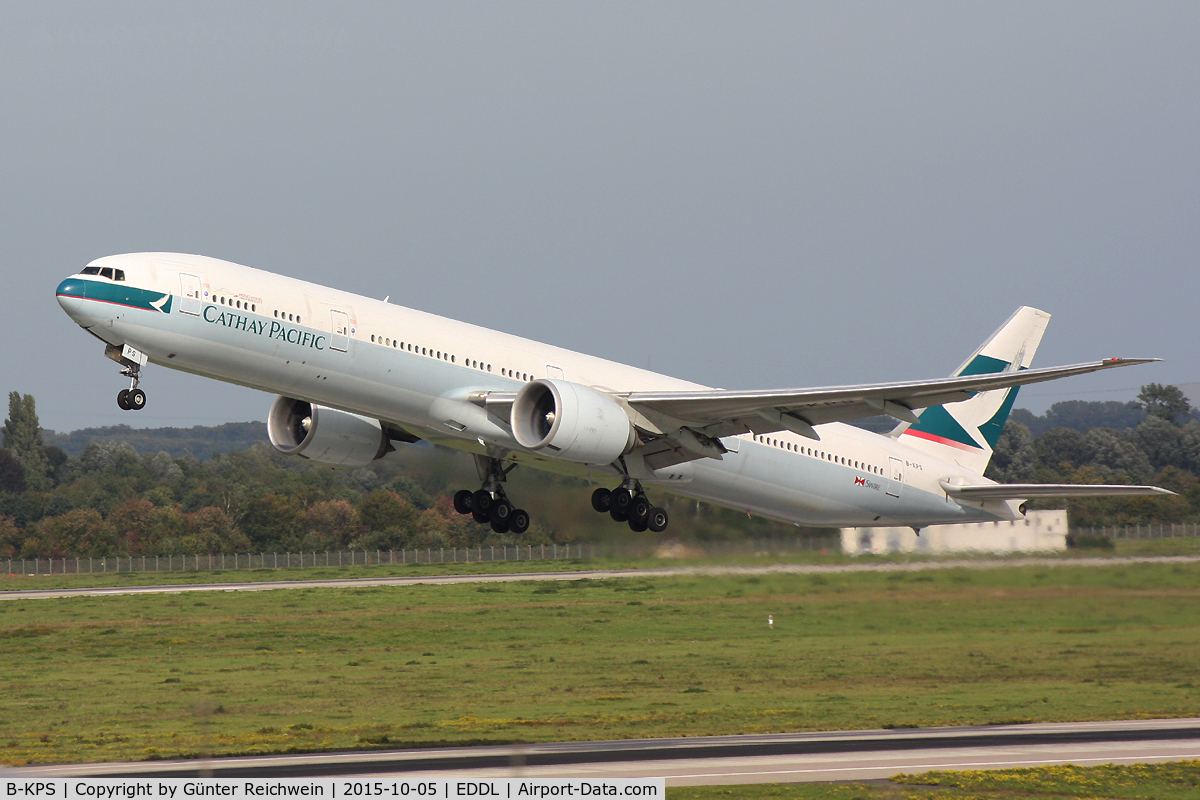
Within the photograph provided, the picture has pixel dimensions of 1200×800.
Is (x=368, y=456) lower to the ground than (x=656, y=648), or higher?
higher

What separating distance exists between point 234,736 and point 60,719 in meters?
7.38

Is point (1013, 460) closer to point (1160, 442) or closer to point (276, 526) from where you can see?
point (1160, 442)

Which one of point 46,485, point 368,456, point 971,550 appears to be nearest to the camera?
point 368,456

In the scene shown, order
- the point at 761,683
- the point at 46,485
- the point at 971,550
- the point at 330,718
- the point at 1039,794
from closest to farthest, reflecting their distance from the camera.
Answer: the point at 1039,794
the point at 971,550
the point at 330,718
the point at 761,683
the point at 46,485

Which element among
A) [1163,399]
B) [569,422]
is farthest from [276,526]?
[1163,399]

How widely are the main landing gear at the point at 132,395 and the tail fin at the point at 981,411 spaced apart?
23.5 m

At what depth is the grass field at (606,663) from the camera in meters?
38.5

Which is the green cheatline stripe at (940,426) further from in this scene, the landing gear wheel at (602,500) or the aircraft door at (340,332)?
the aircraft door at (340,332)

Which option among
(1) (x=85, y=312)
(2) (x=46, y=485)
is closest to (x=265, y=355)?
(1) (x=85, y=312)

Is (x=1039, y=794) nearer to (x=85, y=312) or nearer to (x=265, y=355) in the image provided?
(x=265, y=355)

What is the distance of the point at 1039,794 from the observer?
30.2 m

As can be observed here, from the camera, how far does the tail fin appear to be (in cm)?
4266

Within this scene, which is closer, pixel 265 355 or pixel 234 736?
→ pixel 265 355

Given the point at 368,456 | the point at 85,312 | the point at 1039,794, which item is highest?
the point at 85,312
